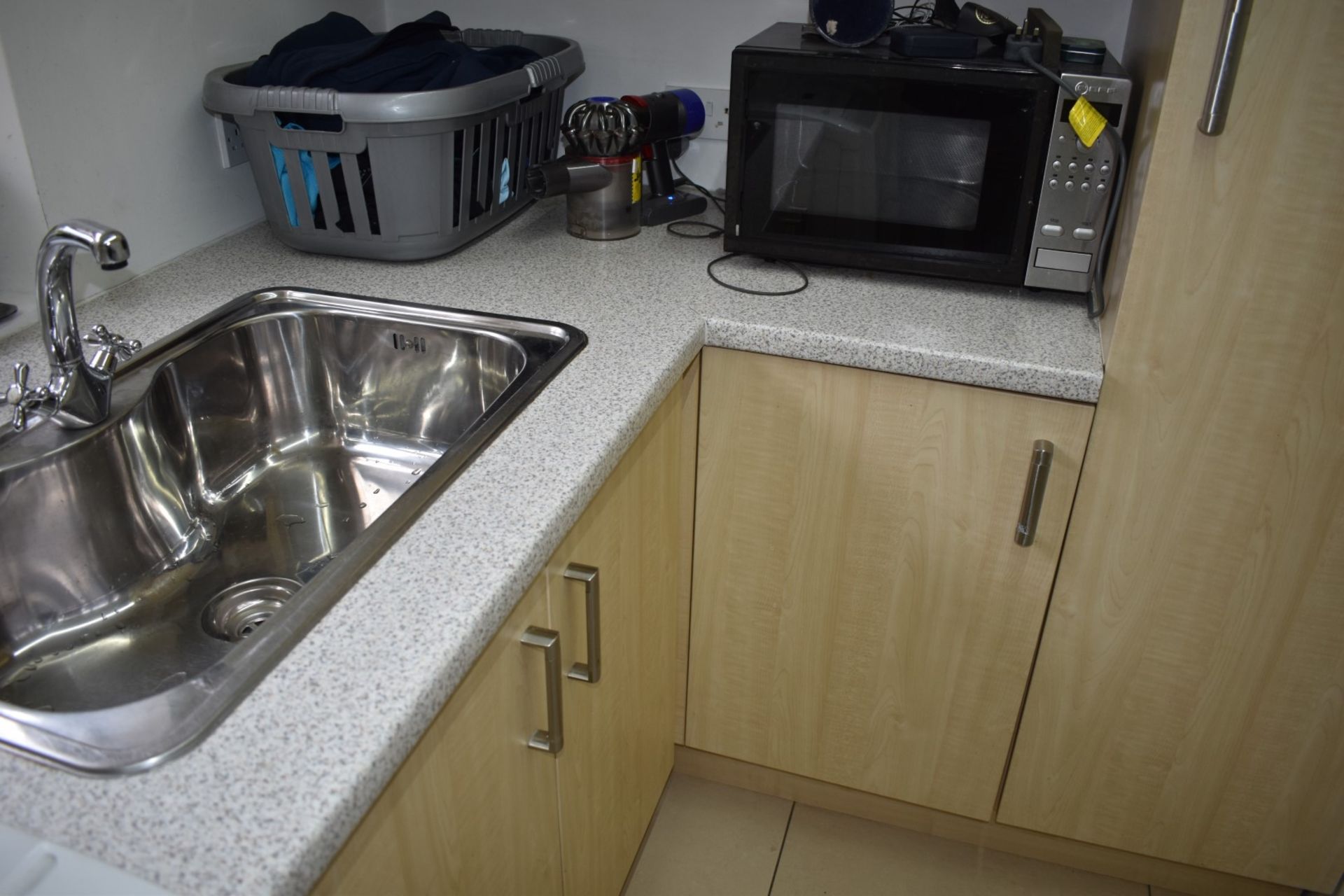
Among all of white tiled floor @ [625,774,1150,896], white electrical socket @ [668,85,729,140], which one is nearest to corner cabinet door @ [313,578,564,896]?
white tiled floor @ [625,774,1150,896]

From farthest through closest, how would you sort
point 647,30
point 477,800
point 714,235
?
point 647,30, point 714,235, point 477,800

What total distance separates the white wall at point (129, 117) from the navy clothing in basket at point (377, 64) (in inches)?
3.8

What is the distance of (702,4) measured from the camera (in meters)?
1.61

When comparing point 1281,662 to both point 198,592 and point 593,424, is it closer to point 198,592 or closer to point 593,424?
point 593,424

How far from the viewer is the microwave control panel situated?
44.3 inches

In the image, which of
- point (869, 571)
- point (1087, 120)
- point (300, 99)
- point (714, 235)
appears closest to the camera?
point (1087, 120)

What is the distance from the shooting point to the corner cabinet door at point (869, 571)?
1215 mm

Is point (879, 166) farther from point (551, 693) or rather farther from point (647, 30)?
point (551, 693)

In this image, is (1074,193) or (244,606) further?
(1074,193)

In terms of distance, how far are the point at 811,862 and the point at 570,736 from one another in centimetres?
70

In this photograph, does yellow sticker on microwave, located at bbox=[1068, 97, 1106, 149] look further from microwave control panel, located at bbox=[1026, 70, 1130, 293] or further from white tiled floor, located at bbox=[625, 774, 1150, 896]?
white tiled floor, located at bbox=[625, 774, 1150, 896]

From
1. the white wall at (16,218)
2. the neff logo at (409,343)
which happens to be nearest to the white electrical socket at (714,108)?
the neff logo at (409,343)

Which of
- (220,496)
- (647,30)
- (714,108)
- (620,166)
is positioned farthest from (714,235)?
(220,496)

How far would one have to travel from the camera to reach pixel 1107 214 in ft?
3.87
